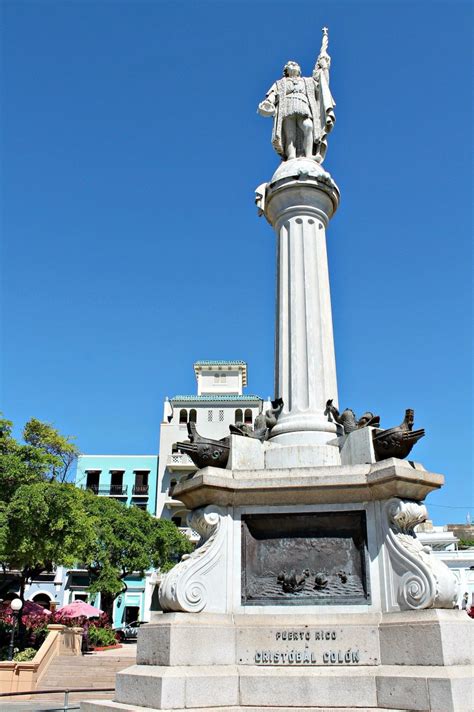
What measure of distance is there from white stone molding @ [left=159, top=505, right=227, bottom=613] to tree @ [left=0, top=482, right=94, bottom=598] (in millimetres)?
15934

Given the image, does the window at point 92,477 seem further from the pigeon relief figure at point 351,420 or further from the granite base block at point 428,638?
the granite base block at point 428,638

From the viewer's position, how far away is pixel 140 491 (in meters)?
54.6

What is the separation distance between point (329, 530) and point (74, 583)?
48.5 m

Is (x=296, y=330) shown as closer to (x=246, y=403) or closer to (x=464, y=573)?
(x=464, y=573)

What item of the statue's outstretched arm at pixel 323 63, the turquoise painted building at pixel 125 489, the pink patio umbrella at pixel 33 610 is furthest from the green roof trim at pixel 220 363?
the statue's outstretched arm at pixel 323 63

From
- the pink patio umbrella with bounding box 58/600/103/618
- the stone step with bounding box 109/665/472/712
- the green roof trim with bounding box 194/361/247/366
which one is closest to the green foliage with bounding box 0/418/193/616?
the pink patio umbrella with bounding box 58/600/103/618

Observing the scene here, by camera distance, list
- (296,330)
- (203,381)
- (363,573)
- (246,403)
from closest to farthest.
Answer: (363,573)
(296,330)
(246,403)
(203,381)

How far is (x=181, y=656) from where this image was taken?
22.9 feet

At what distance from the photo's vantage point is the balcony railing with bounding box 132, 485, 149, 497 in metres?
54.5

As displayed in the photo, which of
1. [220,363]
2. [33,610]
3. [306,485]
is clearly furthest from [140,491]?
[306,485]

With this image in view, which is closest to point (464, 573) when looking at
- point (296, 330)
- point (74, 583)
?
point (74, 583)

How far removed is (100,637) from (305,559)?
86.5 ft

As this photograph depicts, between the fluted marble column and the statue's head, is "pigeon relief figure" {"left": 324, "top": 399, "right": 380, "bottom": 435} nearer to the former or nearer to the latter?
the fluted marble column

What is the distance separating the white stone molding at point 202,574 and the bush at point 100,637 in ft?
82.0
